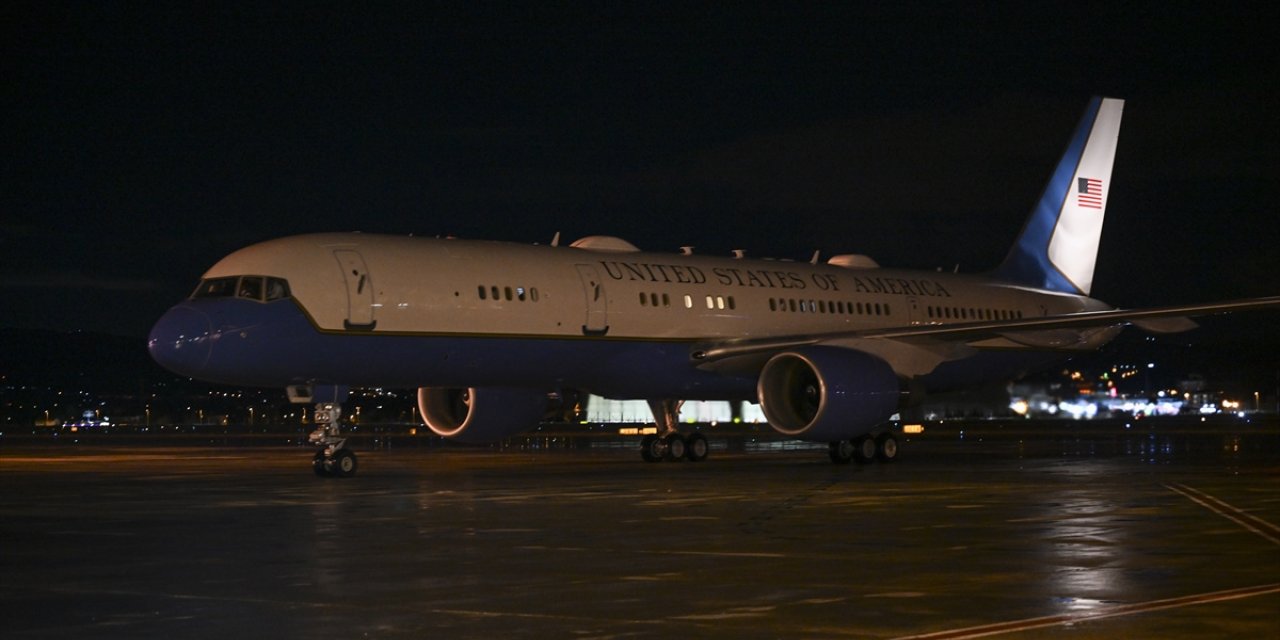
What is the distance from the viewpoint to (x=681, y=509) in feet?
63.6

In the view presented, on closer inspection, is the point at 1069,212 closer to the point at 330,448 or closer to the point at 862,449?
the point at 862,449

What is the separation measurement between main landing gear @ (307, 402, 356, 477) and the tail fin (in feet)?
67.4

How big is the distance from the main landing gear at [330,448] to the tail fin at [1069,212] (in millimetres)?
20550

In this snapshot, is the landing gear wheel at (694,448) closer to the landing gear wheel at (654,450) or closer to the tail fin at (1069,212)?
the landing gear wheel at (654,450)

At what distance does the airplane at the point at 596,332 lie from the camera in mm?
26547

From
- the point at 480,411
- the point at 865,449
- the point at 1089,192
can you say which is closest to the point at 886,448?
the point at 865,449

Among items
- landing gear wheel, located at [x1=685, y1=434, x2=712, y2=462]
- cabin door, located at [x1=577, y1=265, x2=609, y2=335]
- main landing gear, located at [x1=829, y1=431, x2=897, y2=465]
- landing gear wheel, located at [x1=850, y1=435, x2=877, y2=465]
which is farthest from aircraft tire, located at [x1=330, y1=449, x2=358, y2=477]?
landing gear wheel, located at [x1=850, y1=435, x2=877, y2=465]

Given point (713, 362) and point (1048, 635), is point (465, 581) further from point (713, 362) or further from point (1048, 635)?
point (713, 362)

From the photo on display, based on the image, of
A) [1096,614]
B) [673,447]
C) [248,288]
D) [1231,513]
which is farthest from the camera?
[673,447]

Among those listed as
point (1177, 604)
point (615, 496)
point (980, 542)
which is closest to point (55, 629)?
point (1177, 604)

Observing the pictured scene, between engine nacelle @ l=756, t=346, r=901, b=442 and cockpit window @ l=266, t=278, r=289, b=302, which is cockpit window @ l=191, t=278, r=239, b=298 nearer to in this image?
cockpit window @ l=266, t=278, r=289, b=302

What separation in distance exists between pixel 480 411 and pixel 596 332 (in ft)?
10.4

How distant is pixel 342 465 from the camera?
88.0ft

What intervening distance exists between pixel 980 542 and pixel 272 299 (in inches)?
591
